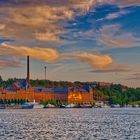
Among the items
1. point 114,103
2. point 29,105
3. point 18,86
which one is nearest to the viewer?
point 29,105

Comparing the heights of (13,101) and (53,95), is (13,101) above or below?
below

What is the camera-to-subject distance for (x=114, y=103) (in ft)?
633

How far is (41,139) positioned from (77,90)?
15160cm

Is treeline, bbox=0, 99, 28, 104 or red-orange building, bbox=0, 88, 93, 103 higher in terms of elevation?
red-orange building, bbox=0, 88, 93, 103

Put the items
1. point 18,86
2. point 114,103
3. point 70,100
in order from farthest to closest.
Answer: point 114,103
point 70,100
point 18,86

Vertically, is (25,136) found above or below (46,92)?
below

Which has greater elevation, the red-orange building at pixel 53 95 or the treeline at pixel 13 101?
the red-orange building at pixel 53 95

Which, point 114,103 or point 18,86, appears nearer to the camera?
point 18,86

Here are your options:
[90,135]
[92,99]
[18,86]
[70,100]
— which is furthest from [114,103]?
[90,135]

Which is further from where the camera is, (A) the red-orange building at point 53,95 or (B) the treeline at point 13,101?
(A) the red-orange building at point 53,95

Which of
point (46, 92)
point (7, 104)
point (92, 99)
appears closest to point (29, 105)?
point (7, 104)

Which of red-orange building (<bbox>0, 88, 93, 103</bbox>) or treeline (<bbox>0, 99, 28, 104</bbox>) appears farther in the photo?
red-orange building (<bbox>0, 88, 93, 103</bbox>)

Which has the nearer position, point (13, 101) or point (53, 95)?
point (13, 101)

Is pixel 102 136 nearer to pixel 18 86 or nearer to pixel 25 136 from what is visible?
pixel 25 136
